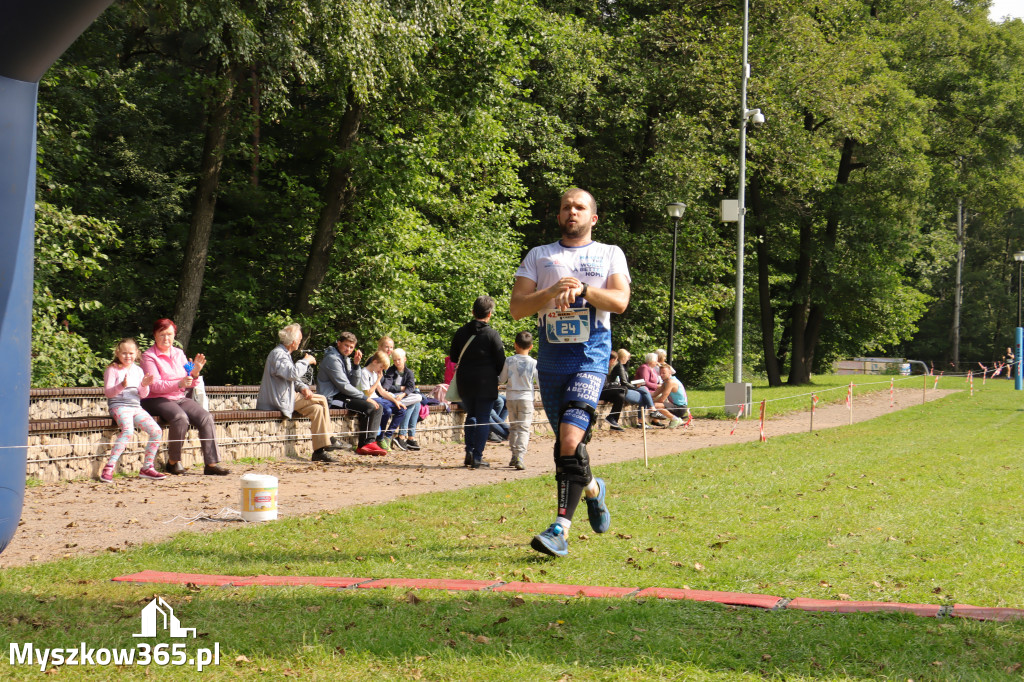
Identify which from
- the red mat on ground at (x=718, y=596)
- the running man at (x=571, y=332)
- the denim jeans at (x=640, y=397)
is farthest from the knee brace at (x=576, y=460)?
the denim jeans at (x=640, y=397)

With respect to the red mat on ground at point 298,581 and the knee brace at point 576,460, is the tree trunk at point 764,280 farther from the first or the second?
the red mat on ground at point 298,581

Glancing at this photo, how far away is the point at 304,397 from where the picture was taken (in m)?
13.1

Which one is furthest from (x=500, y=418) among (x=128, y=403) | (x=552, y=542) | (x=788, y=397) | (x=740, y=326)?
(x=552, y=542)

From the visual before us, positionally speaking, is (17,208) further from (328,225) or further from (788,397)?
(788,397)

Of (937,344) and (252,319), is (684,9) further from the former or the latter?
(937,344)

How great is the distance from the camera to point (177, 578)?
5648 mm

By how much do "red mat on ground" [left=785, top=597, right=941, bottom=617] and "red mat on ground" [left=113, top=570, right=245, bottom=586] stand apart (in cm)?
307

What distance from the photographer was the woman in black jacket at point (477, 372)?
12.6m

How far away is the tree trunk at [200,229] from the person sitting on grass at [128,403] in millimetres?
9886

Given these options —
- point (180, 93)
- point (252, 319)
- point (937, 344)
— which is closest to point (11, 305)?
point (252, 319)

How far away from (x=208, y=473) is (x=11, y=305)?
19.5 ft

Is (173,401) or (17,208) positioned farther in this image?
(173,401)

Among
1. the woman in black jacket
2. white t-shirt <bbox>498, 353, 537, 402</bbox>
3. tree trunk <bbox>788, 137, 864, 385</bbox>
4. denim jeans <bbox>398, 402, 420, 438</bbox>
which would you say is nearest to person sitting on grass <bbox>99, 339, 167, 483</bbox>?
the woman in black jacket

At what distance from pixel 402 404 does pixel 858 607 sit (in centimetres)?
1016
